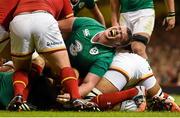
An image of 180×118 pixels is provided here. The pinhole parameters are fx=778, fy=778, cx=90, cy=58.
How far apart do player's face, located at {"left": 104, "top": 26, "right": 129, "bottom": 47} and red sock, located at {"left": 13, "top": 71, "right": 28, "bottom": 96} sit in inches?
33.8

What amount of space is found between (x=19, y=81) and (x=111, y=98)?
0.81 meters

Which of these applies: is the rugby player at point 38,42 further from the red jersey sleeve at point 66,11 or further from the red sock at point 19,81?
the red jersey sleeve at point 66,11

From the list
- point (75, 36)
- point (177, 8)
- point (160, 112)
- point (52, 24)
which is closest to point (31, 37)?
point (52, 24)

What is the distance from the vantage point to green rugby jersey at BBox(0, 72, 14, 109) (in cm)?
691

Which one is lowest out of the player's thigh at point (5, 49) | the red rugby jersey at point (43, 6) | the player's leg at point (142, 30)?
the player's leg at point (142, 30)

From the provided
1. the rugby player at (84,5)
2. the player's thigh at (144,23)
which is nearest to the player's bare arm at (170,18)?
the player's thigh at (144,23)

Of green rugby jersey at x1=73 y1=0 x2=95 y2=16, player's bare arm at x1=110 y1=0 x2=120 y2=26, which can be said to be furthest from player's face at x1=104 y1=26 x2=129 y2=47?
player's bare arm at x1=110 y1=0 x2=120 y2=26

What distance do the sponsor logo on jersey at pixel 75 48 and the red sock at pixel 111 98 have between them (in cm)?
54

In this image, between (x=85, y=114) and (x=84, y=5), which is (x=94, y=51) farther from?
(x=84, y=5)

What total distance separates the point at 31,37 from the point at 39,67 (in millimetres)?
518

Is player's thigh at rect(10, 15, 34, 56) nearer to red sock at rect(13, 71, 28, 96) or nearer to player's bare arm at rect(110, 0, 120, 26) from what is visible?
red sock at rect(13, 71, 28, 96)

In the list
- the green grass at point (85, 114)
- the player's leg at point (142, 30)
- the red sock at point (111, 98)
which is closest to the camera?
the green grass at point (85, 114)

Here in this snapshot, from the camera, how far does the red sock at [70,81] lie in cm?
655

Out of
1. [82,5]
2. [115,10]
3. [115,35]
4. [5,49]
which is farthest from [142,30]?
[5,49]
